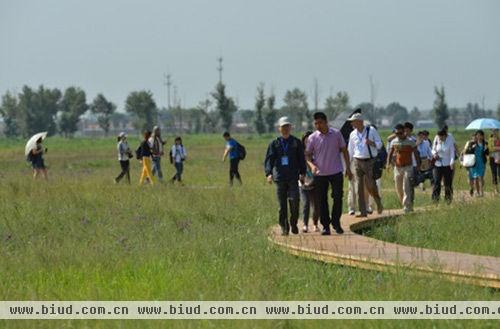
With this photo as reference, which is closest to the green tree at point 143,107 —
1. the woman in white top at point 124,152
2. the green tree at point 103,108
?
the green tree at point 103,108

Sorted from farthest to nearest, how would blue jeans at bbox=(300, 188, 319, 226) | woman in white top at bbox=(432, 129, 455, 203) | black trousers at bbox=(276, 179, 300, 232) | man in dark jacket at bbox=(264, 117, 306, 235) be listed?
1. woman in white top at bbox=(432, 129, 455, 203)
2. blue jeans at bbox=(300, 188, 319, 226)
3. black trousers at bbox=(276, 179, 300, 232)
4. man in dark jacket at bbox=(264, 117, 306, 235)

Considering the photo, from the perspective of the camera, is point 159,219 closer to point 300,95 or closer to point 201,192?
point 201,192

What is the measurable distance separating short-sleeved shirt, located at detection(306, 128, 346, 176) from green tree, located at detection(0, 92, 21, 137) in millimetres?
131167

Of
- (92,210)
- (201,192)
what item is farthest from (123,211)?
(201,192)

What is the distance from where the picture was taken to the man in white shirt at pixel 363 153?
1525 centimetres

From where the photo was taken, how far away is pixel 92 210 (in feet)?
57.7

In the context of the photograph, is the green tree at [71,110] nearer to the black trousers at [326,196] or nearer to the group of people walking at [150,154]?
the group of people walking at [150,154]

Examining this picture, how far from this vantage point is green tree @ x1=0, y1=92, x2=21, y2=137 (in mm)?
142625

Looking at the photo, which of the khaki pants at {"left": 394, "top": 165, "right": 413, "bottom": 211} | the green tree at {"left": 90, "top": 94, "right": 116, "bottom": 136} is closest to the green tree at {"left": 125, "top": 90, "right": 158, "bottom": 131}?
the green tree at {"left": 90, "top": 94, "right": 116, "bottom": 136}

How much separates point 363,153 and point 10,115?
134577mm

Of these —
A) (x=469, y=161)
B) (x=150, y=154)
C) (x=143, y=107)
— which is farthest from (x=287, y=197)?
(x=143, y=107)

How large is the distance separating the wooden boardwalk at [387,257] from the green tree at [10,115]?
5199 inches

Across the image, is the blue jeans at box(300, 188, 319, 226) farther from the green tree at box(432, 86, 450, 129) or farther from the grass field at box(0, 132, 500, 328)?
the green tree at box(432, 86, 450, 129)

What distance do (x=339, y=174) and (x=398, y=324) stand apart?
6.02 meters
